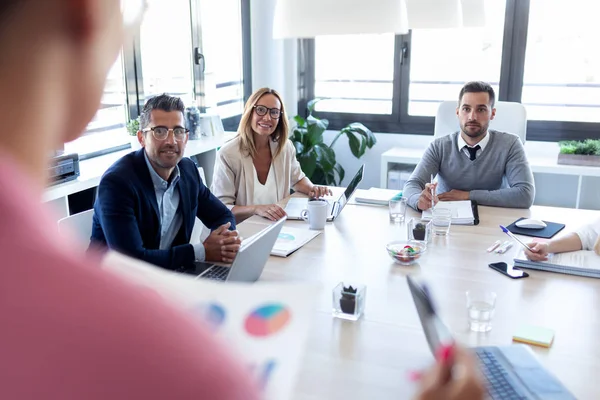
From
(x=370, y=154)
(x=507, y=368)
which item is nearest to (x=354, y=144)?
(x=370, y=154)

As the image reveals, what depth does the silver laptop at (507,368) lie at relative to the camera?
1146mm

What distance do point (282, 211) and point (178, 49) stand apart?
1.87 meters

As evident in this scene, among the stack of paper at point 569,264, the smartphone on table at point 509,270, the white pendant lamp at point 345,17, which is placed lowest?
the smartphone on table at point 509,270

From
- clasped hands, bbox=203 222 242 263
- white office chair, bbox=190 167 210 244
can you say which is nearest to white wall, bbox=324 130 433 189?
white office chair, bbox=190 167 210 244

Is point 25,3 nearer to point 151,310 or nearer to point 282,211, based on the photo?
point 151,310

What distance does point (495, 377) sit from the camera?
3.94 feet

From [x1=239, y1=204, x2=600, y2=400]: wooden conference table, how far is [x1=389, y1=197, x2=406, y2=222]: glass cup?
Answer: 0.15 ft

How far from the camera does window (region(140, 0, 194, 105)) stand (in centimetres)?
357

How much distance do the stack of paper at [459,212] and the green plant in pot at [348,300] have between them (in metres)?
0.99

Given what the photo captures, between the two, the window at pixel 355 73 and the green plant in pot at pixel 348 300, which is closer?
the green plant in pot at pixel 348 300

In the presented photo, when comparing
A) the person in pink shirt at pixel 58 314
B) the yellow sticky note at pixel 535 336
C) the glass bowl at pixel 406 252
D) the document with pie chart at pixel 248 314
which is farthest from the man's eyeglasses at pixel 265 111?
the person in pink shirt at pixel 58 314

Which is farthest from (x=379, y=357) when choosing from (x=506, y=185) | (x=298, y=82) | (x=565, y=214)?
(x=298, y=82)

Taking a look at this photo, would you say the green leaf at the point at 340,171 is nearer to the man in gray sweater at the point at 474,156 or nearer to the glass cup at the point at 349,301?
the man in gray sweater at the point at 474,156

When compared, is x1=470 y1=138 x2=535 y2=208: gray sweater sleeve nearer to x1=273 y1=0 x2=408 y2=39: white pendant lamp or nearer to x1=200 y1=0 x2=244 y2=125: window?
x1=273 y1=0 x2=408 y2=39: white pendant lamp
